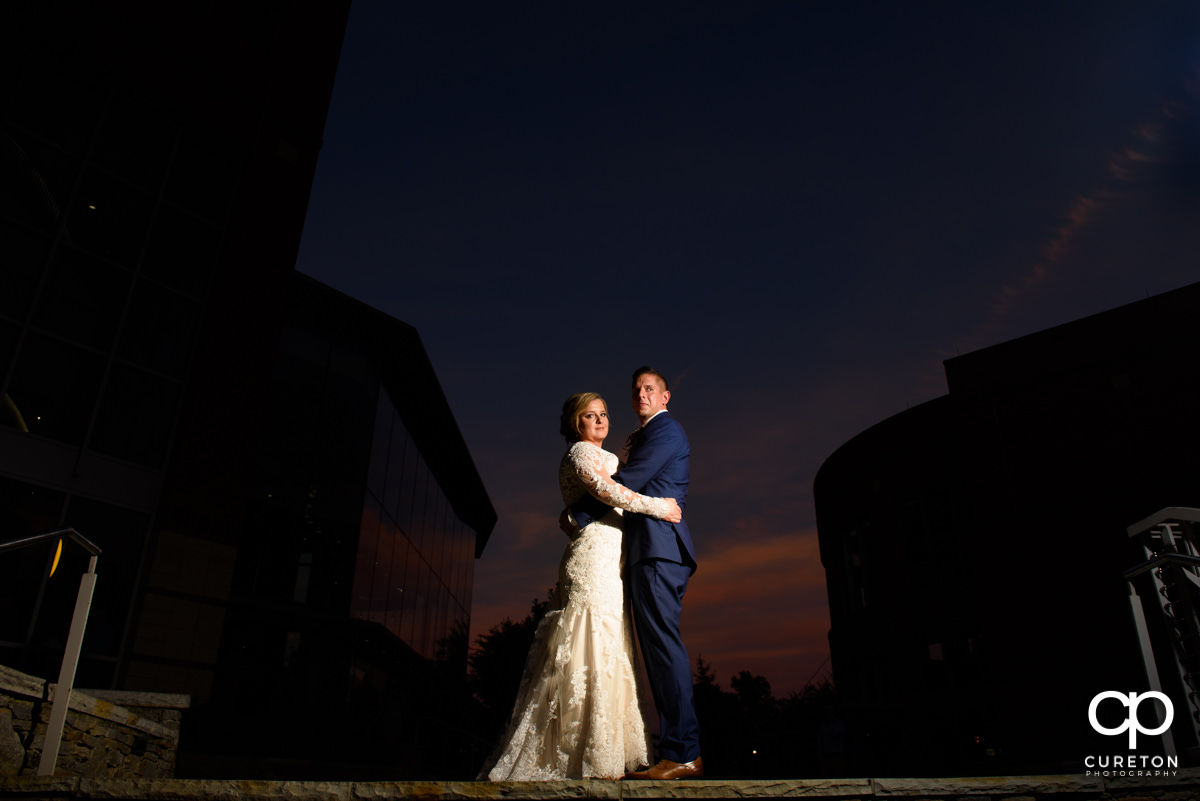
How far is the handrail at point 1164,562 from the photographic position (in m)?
4.28

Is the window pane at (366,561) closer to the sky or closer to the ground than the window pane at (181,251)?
closer to the ground

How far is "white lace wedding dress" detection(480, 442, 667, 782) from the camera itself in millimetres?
3533

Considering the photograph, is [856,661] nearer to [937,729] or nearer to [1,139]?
[937,729]

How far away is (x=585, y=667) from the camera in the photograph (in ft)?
12.0

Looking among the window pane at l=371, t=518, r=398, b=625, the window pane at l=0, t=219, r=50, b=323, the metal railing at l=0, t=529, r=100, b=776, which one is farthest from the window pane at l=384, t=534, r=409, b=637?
the metal railing at l=0, t=529, r=100, b=776

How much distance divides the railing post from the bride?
8.64 ft

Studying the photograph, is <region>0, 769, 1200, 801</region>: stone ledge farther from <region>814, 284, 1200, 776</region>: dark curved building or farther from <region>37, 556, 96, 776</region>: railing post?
<region>814, 284, 1200, 776</region>: dark curved building

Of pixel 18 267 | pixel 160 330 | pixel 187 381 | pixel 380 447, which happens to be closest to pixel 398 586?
pixel 380 447

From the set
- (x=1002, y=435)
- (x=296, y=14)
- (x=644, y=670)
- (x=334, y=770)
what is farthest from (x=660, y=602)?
(x=1002, y=435)

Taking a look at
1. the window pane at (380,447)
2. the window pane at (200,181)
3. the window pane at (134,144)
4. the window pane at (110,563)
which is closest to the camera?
the window pane at (110,563)

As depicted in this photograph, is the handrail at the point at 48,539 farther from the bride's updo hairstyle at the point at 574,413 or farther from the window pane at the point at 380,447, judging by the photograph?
the window pane at the point at 380,447

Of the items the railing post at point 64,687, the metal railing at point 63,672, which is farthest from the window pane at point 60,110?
the railing post at point 64,687

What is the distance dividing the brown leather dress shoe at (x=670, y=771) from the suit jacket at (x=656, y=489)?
3.07 ft

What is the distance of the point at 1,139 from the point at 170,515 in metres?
5.42
